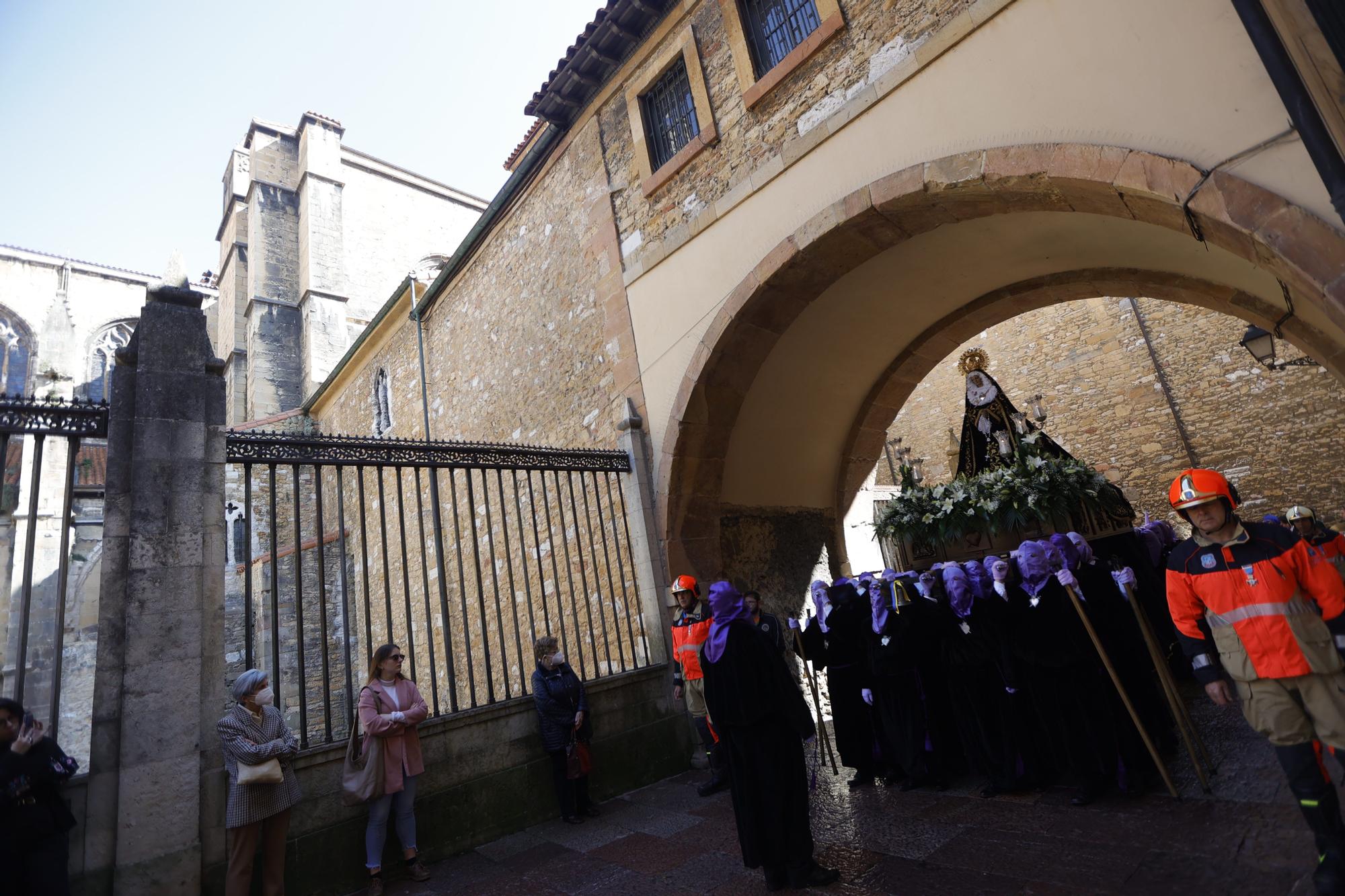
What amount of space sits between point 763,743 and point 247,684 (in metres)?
3.11

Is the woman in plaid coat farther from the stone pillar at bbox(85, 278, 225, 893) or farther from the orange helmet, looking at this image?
Answer: the orange helmet

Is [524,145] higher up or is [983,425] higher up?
[524,145]

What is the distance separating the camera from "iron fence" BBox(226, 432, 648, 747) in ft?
17.1

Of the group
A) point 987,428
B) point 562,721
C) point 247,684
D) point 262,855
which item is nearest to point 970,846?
point 562,721

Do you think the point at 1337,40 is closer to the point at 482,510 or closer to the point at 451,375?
the point at 482,510

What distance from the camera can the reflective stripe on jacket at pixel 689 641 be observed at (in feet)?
20.3

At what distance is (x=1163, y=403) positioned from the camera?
13.3 meters

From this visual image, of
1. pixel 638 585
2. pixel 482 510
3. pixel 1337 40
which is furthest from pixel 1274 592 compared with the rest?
pixel 482 510

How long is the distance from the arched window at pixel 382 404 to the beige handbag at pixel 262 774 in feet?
40.3

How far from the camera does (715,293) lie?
7199mm

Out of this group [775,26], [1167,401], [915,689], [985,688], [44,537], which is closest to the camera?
[985,688]

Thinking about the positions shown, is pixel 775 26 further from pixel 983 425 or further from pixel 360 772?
pixel 360 772

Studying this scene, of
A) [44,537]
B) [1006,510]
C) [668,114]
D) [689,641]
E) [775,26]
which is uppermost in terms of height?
[668,114]

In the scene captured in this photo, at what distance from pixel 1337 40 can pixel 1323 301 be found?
48.1 inches
